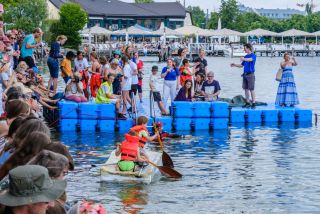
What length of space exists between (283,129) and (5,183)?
18.7m

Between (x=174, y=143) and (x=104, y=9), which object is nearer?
(x=174, y=143)

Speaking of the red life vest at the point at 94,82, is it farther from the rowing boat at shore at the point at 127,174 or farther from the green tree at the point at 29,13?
the green tree at the point at 29,13

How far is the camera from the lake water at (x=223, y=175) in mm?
13789

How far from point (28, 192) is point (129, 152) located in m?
9.89

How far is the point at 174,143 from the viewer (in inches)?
826

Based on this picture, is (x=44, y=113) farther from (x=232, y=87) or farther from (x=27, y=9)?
(x=27, y=9)

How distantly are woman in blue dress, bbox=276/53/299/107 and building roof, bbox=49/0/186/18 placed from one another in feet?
342

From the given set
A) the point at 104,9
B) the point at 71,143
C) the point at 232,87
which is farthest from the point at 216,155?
the point at 104,9

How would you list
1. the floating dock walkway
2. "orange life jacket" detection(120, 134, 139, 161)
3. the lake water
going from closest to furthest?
the lake water, "orange life jacket" detection(120, 134, 139, 161), the floating dock walkway

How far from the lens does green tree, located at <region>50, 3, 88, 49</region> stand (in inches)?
3361

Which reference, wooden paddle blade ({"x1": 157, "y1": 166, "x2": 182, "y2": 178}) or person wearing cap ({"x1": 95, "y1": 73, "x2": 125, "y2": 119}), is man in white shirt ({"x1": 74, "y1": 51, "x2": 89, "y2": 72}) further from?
wooden paddle blade ({"x1": 157, "y1": 166, "x2": 182, "y2": 178})

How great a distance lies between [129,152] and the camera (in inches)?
586

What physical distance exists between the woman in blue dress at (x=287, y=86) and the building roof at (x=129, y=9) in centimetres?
10417

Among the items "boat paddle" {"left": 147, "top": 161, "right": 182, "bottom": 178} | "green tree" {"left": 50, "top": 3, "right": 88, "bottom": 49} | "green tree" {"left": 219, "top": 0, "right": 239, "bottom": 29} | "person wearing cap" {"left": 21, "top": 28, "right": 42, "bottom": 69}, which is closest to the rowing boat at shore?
"boat paddle" {"left": 147, "top": 161, "right": 182, "bottom": 178}
